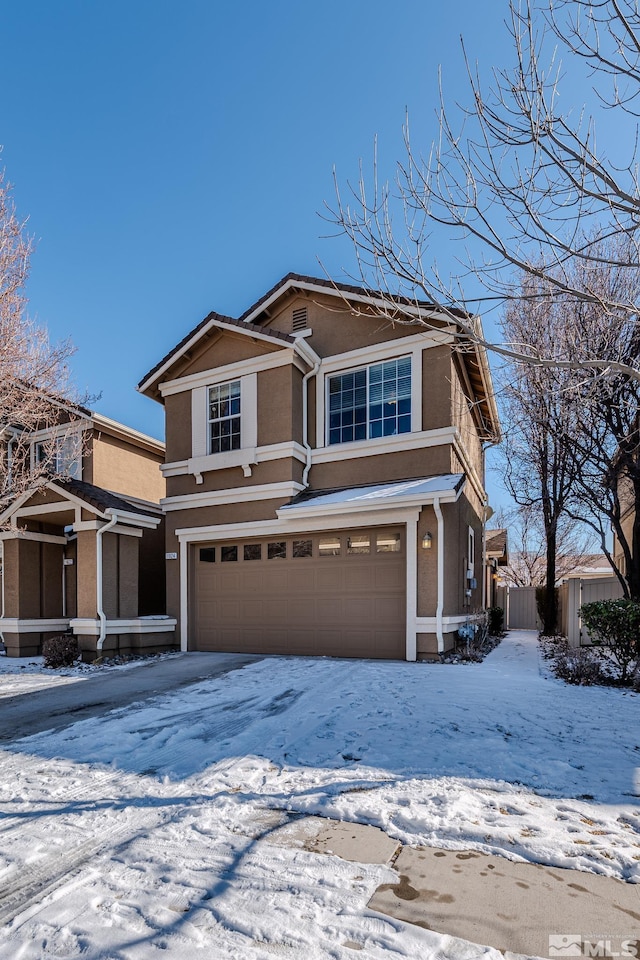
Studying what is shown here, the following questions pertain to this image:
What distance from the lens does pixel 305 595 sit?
11.1 meters

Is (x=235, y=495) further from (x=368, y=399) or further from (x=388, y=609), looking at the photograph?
(x=388, y=609)

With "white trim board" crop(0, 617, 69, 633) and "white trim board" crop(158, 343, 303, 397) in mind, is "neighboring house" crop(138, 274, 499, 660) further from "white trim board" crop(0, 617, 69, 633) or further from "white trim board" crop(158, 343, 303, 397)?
"white trim board" crop(0, 617, 69, 633)

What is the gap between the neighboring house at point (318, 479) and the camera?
10203 mm

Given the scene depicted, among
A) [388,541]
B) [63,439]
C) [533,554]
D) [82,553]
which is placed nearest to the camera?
[388,541]

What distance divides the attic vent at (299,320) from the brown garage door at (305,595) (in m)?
4.83

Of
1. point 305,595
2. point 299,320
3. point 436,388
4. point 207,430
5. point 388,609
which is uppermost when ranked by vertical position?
point 299,320

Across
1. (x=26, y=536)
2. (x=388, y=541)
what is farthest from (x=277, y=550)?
(x=26, y=536)

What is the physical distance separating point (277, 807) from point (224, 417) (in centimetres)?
951

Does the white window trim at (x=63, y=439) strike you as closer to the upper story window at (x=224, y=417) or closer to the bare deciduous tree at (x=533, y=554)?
the upper story window at (x=224, y=417)

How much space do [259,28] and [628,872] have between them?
10.6 meters

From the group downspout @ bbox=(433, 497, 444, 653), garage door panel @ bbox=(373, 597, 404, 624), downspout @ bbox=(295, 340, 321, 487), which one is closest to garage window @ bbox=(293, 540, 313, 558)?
downspout @ bbox=(295, 340, 321, 487)

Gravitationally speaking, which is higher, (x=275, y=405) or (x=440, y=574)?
(x=275, y=405)

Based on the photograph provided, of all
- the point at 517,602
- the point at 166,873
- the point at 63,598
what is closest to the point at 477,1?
the point at 166,873

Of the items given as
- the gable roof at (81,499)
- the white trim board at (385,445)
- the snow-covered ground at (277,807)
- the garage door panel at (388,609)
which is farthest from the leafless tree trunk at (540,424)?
the gable roof at (81,499)
